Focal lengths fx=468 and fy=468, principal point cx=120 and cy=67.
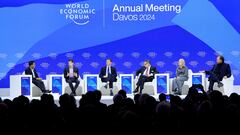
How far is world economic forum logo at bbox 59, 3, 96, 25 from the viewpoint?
14.9 meters

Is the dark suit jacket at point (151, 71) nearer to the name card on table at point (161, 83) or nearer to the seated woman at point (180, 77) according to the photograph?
the name card on table at point (161, 83)

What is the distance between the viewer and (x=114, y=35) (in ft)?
49.1

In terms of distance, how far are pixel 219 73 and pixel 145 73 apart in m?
2.16

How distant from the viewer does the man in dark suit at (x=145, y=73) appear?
541 inches

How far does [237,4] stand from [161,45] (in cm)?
273

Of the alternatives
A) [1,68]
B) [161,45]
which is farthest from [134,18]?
[1,68]

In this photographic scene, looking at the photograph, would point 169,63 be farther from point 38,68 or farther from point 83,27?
point 38,68

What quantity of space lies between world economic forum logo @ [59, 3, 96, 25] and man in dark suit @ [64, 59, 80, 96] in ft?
5.52

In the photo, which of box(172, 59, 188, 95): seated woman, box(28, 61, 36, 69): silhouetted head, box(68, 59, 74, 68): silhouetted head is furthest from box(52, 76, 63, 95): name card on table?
box(172, 59, 188, 95): seated woman

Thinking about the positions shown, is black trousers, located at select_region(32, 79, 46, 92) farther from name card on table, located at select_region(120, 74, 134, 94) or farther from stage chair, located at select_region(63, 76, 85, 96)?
name card on table, located at select_region(120, 74, 134, 94)

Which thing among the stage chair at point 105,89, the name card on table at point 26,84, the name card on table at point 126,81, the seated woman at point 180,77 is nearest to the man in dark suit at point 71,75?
the stage chair at point 105,89

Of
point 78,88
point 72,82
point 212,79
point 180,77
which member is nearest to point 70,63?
point 72,82

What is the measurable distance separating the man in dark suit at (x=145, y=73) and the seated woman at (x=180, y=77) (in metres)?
0.67

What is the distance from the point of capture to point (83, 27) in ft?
48.9
